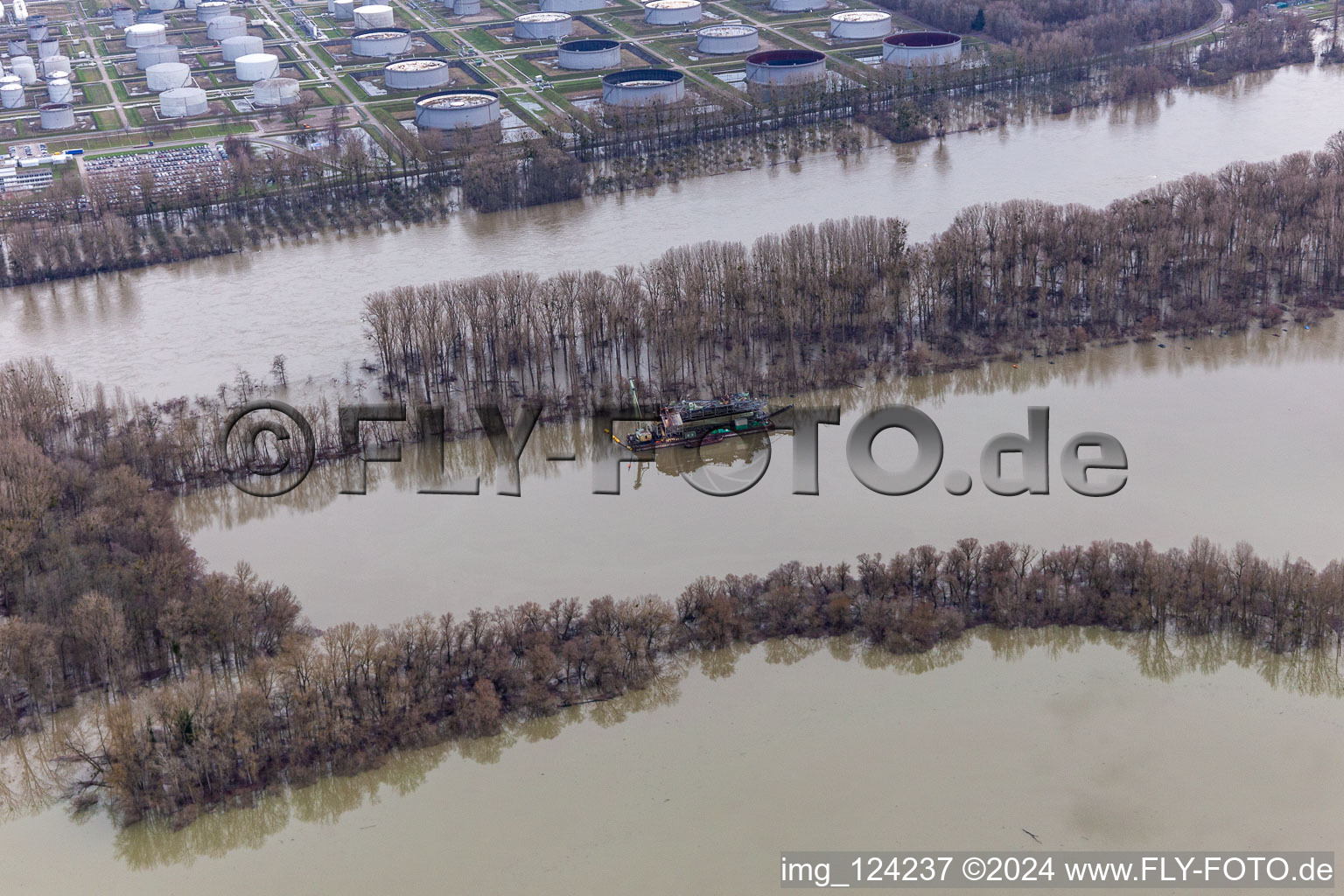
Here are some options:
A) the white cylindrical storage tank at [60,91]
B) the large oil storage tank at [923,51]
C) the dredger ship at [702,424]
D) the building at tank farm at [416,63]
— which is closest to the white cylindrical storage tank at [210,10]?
the building at tank farm at [416,63]

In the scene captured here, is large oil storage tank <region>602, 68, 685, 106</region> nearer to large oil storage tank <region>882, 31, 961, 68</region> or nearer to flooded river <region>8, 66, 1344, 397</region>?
flooded river <region>8, 66, 1344, 397</region>

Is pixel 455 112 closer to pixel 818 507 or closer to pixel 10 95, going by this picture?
pixel 10 95

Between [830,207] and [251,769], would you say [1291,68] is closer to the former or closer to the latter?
[830,207]

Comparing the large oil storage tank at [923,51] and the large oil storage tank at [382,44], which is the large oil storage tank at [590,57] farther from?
the large oil storage tank at [923,51]

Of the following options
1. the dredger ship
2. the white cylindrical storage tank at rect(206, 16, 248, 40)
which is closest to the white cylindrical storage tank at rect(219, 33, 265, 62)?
the white cylindrical storage tank at rect(206, 16, 248, 40)

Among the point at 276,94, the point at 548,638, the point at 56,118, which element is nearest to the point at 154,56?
the point at 56,118

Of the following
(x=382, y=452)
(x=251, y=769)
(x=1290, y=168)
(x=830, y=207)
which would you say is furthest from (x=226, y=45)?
(x=251, y=769)
